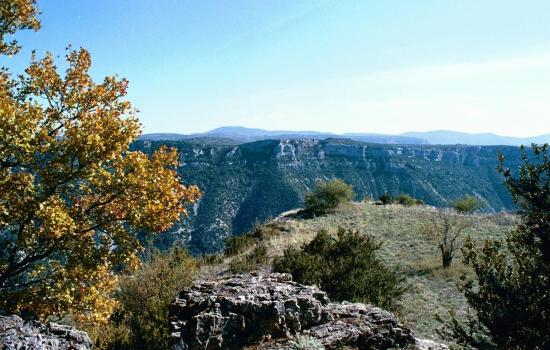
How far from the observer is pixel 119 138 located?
1023 centimetres

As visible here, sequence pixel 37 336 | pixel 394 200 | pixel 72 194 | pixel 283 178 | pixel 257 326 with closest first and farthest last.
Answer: pixel 37 336 → pixel 257 326 → pixel 72 194 → pixel 394 200 → pixel 283 178

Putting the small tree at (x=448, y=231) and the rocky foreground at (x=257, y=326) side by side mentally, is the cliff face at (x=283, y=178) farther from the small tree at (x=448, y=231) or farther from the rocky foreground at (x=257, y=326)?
the rocky foreground at (x=257, y=326)

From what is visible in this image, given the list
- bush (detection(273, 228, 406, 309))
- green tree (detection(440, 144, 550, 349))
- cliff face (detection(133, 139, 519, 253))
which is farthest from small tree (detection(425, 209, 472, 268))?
cliff face (detection(133, 139, 519, 253))

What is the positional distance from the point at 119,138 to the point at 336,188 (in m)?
34.3

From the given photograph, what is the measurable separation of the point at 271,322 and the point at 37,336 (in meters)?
4.88

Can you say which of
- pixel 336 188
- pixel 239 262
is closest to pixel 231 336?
pixel 239 262

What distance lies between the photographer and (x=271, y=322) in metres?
9.38

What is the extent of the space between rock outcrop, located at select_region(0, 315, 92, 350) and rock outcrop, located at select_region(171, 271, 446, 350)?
2.05m

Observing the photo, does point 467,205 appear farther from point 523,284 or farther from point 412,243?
point 523,284

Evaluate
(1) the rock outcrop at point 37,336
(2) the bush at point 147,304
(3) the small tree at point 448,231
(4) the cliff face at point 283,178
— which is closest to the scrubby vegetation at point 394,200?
(3) the small tree at point 448,231

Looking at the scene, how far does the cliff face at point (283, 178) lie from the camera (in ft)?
441

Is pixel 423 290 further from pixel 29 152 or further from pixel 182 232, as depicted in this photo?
pixel 182 232

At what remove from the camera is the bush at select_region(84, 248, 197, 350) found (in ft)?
36.1

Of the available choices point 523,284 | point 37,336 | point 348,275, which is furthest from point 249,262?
point 523,284
